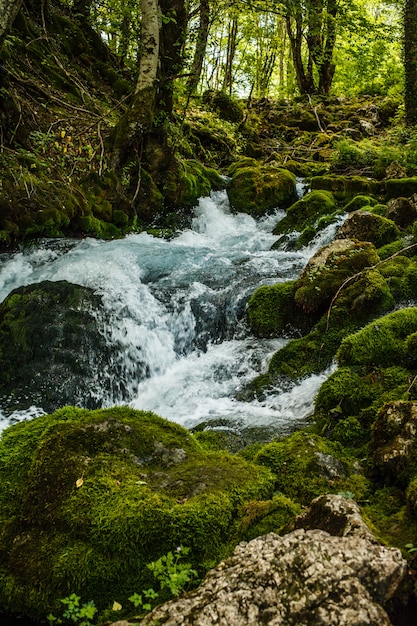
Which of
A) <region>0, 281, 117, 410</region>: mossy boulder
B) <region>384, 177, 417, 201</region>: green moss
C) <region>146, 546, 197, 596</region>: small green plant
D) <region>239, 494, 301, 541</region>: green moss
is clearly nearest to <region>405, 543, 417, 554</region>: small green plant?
<region>239, 494, 301, 541</region>: green moss

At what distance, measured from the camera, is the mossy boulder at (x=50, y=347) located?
246 inches

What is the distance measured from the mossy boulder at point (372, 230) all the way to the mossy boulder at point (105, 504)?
6.16m

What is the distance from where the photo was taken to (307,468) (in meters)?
3.28

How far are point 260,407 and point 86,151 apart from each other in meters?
8.19

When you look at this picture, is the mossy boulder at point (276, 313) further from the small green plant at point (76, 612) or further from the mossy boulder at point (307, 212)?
the small green plant at point (76, 612)

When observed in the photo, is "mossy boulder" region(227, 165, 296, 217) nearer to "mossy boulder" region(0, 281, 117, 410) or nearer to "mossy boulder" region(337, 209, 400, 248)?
"mossy boulder" region(337, 209, 400, 248)

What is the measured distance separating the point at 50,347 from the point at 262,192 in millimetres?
9020

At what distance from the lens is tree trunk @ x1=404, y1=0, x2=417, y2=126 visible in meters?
14.4

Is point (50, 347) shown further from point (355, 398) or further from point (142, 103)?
point (142, 103)

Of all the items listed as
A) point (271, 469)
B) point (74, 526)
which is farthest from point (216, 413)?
point (74, 526)

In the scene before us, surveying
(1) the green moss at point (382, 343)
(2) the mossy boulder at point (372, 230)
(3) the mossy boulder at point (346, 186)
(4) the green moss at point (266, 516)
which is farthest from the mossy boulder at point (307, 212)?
(4) the green moss at point (266, 516)

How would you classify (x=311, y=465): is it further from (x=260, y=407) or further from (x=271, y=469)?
(x=260, y=407)

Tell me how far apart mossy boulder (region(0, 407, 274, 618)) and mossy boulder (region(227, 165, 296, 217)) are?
11120 millimetres

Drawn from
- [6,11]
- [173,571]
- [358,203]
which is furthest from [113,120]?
[173,571]
